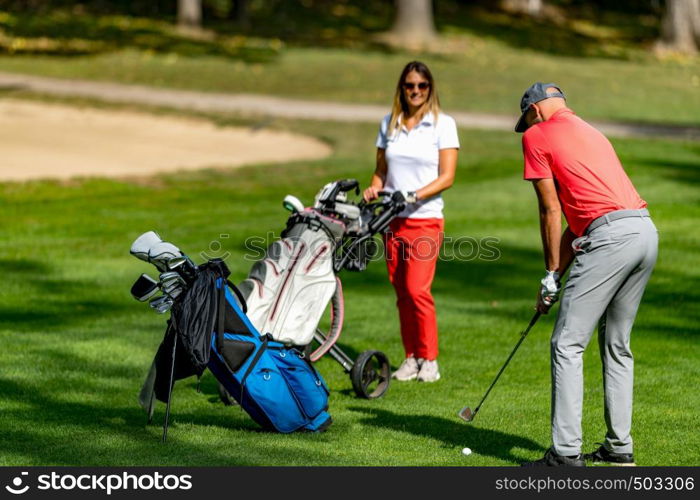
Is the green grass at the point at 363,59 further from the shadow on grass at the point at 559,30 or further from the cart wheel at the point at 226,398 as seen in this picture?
the cart wheel at the point at 226,398

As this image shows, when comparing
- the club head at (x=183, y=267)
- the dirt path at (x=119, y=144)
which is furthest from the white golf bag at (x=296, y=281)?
the dirt path at (x=119, y=144)

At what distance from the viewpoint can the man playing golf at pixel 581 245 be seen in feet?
20.6

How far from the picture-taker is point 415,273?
897cm

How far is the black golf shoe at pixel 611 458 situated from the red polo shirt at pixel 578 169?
118 centimetres

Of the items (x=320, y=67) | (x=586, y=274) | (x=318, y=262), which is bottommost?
(x=320, y=67)

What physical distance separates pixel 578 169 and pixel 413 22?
37.2 m

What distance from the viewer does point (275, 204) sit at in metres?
17.9

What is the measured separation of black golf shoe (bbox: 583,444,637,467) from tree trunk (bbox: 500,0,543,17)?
4706cm

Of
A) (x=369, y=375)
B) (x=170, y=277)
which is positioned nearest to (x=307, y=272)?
(x=369, y=375)

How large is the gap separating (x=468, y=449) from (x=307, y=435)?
984mm

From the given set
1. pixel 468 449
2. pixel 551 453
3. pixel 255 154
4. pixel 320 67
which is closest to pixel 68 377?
pixel 468 449

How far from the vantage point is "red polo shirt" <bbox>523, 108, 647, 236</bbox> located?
6.34 metres

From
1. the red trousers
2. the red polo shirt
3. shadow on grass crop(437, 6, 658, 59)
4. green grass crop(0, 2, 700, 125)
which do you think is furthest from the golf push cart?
shadow on grass crop(437, 6, 658, 59)

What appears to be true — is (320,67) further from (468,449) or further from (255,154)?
(468,449)
